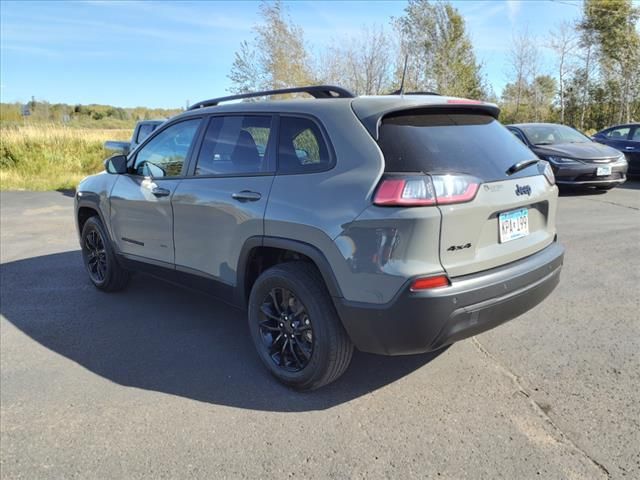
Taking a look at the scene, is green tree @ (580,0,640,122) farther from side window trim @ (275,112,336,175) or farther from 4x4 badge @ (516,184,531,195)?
side window trim @ (275,112,336,175)

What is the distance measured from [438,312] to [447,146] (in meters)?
0.93

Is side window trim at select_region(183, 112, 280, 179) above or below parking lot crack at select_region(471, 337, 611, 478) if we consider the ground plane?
above

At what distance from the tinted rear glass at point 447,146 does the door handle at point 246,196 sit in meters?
0.87

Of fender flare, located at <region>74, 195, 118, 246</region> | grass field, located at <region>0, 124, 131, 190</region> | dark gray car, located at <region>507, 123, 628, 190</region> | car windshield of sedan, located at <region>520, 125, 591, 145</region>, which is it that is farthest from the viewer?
grass field, located at <region>0, 124, 131, 190</region>

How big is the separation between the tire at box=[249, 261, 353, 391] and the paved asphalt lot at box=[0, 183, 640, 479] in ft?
0.52

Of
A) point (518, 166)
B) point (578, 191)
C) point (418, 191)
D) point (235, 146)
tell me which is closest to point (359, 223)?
point (418, 191)

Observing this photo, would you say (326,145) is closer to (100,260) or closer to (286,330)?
(286,330)

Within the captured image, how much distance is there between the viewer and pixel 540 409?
2.77 m

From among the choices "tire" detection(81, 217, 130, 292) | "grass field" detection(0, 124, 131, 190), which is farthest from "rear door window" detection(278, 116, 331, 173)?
"grass field" detection(0, 124, 131, 190)

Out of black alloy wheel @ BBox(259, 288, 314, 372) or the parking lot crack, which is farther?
black alloy wheel @ BBox(259, 288, 314, 372)

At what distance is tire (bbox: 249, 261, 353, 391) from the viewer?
2809mm

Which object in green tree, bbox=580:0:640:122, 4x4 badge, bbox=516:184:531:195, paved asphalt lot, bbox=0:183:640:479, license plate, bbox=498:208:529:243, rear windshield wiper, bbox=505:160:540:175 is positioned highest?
green tree, bbox=580:0:640:122

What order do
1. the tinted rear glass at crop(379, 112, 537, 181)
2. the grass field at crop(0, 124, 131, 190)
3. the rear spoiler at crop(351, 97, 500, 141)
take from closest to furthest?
the tinted rear glass at crop(379, 112, 537, 181), the rear spoiler at crop(351, 97, 500, 141), the grass field at crop(0, 124, 131, 190)

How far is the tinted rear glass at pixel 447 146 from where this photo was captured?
262 centimetres
